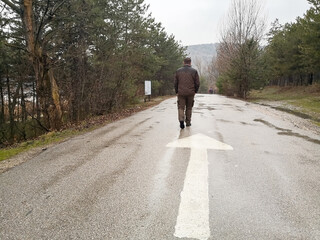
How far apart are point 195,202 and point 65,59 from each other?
34.6ft

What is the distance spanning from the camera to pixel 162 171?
3268 mm

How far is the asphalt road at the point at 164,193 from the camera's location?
1.99 m

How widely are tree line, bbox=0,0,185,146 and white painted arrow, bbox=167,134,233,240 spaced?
6648mm

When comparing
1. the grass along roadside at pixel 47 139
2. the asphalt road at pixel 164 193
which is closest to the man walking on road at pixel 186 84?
the asphalt road at pixel 164 193

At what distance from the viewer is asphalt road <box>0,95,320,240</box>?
1.99 metres

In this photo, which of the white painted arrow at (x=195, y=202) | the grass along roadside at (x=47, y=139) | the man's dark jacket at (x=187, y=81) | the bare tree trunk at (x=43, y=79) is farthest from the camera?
the bare tree trunk at (x=43, y=79)

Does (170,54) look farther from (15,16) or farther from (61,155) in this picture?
(61,155)

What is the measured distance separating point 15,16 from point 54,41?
2.24m

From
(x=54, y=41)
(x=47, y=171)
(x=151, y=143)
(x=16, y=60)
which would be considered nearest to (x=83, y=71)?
(x=54, y=41)

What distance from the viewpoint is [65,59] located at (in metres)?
10.9

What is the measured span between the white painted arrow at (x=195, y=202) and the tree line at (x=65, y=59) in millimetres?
6648

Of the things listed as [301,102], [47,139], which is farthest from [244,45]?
[47,139]

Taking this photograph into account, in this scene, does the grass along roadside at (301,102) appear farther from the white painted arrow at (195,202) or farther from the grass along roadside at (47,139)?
the grass along roadside at (47,139)

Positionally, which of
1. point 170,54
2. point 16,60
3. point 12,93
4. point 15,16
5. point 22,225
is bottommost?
point 22,225
